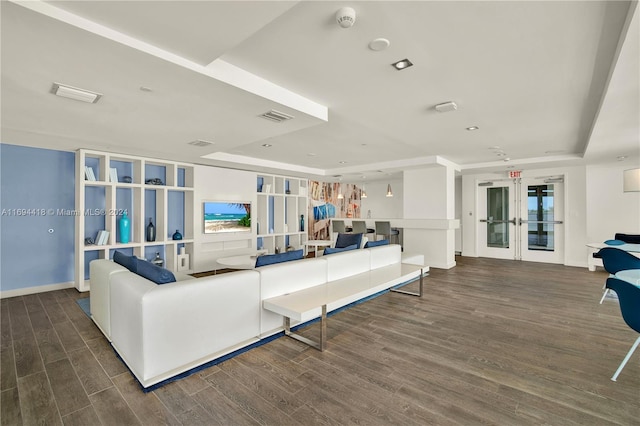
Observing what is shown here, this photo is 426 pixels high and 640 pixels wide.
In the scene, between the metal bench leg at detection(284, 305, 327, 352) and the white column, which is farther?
the white column

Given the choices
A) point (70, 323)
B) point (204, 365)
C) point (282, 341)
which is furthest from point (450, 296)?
point (70, 323)

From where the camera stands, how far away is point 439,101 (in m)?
3.35

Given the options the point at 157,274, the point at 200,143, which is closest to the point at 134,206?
the point at 200,143

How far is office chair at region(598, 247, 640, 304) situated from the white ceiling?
1641 mm

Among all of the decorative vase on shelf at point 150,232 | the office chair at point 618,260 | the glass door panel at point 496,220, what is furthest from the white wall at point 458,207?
the decorative vase on shelf at point 150,232

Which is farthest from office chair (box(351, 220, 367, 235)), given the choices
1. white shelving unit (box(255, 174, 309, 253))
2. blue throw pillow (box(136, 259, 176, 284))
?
blue throw pillow (box(136, 259, 176, 284))

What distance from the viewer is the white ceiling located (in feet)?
5.99

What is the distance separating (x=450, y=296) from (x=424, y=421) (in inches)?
118

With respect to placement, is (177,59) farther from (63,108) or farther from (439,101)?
(439,101)

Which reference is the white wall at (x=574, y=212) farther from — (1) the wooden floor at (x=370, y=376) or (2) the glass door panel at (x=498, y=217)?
(1) the wooden floor at (x=370, y=376)

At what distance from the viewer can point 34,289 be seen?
4621mm

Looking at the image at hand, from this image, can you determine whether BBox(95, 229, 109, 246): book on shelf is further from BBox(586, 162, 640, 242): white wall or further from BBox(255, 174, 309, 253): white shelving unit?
BBox(586, 162, 640, 242): white wall

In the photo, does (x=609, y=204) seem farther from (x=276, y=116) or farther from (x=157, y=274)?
(x=157, y=274)

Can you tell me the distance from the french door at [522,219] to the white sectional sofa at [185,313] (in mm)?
6332
